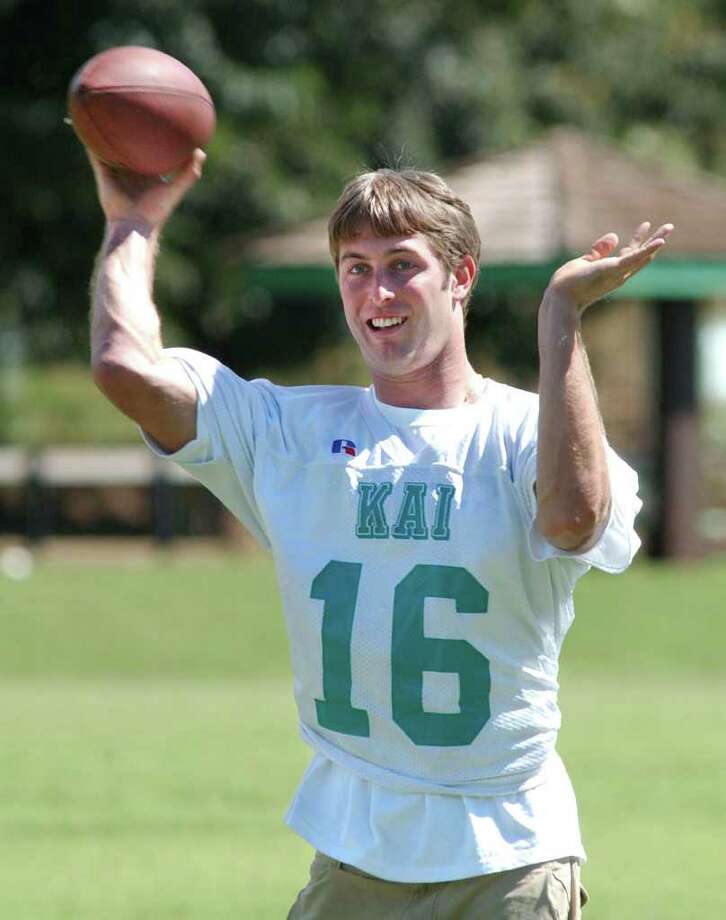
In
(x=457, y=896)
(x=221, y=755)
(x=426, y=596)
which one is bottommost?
(x=221, y=755)

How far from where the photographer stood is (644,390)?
28812 mm

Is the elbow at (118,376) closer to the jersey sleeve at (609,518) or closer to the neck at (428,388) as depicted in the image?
the neck at (428,388)

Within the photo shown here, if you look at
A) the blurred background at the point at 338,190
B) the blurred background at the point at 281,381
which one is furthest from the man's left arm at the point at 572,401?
the blurred background at the point at 338,190

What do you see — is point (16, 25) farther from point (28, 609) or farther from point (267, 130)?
point (28, 609)

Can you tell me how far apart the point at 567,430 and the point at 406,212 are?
1.93 feet

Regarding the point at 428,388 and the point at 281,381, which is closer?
the point at 428,388

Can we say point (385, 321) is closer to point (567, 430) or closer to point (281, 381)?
point (567, 430)

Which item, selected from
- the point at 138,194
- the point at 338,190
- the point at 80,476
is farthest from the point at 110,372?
the point at 338,190

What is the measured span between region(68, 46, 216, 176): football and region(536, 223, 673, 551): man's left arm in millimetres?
974

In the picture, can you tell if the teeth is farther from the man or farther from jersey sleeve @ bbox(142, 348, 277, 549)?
jersey sleeve @ bbox(142, 348, 277, 549)

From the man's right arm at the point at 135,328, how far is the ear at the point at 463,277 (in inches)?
21.3

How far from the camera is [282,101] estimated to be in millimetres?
23500

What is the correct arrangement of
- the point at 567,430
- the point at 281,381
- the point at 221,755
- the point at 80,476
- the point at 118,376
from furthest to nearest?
1. the point at 281,381
2. the point at 80,476
3. the point at 221,755
4. the point at 118,376
5. the point at 567,430

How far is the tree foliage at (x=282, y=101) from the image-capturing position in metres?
23.4
